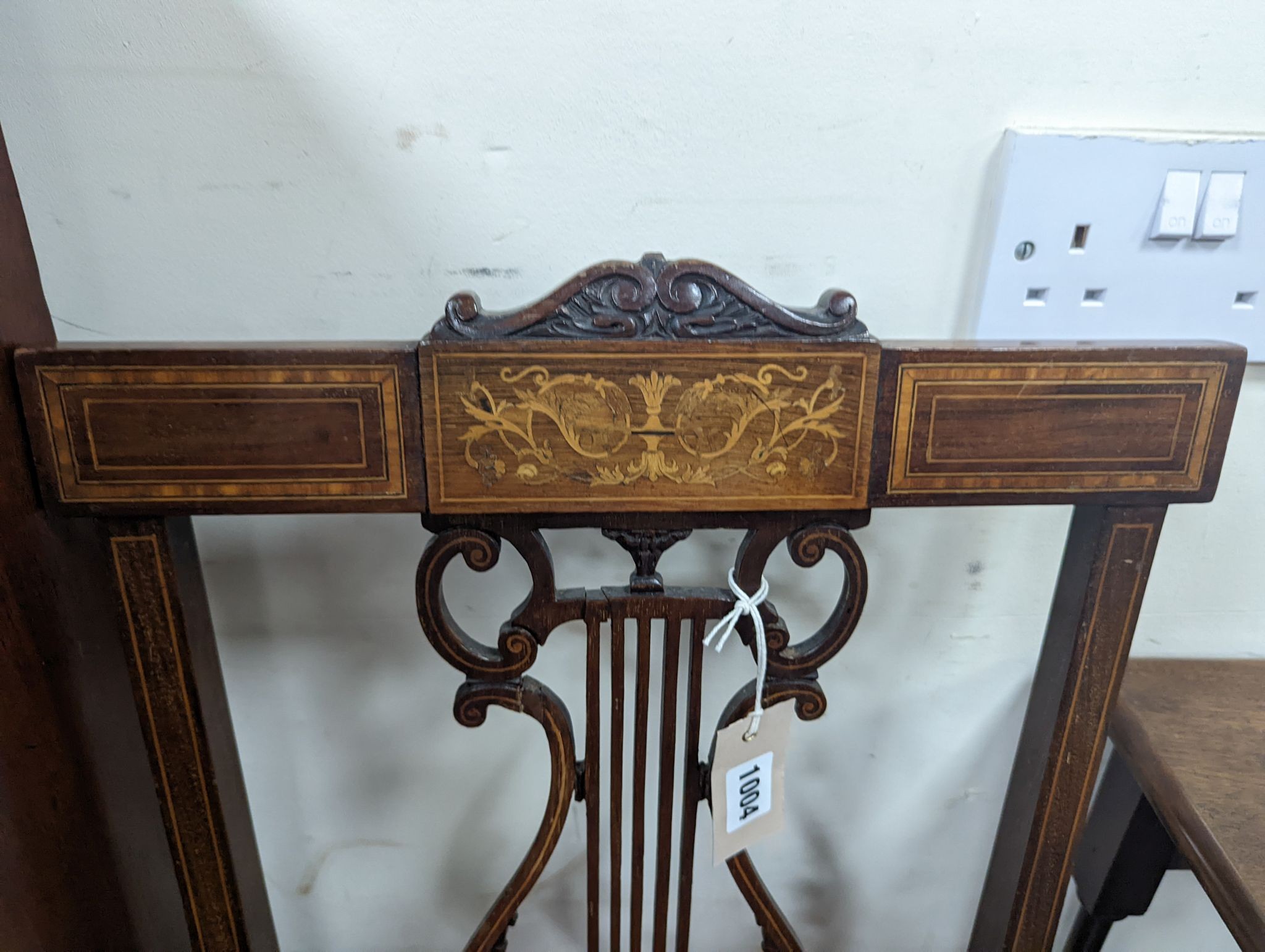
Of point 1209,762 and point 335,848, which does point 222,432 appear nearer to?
point 335,848

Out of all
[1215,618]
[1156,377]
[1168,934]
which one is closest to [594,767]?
[1156,377]

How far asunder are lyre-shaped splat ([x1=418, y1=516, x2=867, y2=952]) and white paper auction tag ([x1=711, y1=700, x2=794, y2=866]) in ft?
0.05

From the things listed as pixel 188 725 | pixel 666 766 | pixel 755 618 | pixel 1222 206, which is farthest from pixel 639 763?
pixel 1222 206

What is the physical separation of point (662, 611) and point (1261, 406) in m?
0.44

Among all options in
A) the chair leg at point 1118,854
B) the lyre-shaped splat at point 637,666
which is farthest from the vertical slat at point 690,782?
the chair leg at point 1118,854

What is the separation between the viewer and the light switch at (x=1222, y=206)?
0.50 m

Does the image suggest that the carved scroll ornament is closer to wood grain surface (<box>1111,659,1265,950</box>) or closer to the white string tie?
the white string tie

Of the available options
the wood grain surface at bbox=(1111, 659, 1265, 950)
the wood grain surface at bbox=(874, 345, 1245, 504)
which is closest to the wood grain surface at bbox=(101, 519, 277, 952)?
the wood grain surface at bbox=(874, 345, 1245, 504)

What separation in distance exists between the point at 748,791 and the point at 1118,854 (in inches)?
12.9

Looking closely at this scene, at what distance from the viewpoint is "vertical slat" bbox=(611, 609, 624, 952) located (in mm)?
479

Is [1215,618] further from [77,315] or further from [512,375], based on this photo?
[77,315]

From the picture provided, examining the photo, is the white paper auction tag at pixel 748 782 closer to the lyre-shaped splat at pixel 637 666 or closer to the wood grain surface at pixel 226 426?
the lyre-shaped splat at pixel 637 666

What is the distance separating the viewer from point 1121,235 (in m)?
0.50

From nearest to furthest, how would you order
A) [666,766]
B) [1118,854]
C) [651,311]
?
1. [651,311]
2. [666,766]
3. [1118,854]
